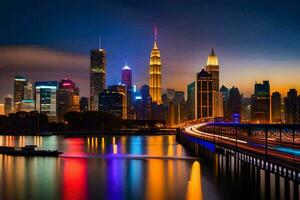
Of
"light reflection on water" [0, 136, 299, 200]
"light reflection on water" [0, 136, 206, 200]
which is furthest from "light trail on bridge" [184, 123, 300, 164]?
"light reflection on water" [0, 136, 206, 200]

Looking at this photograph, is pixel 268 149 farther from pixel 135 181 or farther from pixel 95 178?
pixel 95 178

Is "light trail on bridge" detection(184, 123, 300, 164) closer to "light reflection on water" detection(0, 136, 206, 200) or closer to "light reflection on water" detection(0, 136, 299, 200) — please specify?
"light reflection on water" detection(0, 136, 299, 200)

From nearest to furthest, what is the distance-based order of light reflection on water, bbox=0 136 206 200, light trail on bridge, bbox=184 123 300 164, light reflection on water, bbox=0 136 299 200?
light trail on bridge, bbox=184 123 300 164, light reflection on water, bbox=0 136 299 200, light reflection on water, bbox=0 136 206 200

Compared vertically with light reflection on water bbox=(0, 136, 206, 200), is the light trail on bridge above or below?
above

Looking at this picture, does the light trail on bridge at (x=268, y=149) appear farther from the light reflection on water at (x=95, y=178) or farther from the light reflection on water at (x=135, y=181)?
the light reflection on water at (x=95, y=178)

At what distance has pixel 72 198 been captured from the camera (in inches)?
2215

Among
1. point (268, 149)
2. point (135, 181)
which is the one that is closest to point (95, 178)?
point (135, 181)

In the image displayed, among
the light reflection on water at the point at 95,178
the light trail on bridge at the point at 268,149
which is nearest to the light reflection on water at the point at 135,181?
the light reflection on water at the point at 95,178

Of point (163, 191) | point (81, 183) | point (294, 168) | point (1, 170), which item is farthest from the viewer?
point (1, 170)

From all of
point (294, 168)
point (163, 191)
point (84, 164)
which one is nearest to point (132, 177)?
point (163, 191)

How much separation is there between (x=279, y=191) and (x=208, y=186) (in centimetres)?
1188

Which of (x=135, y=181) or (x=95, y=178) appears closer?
(x=135, y=181)

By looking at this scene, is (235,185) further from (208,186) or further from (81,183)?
(81,183)

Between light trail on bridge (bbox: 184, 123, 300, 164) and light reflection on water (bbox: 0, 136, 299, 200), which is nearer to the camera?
light trail on bridge (bbox: 184, 123, 300, 164)
